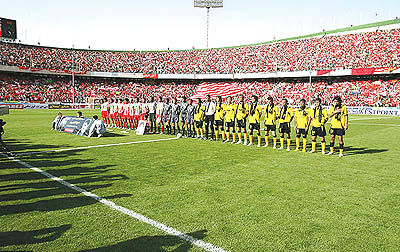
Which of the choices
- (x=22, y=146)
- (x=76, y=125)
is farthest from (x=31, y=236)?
(x=76, y=125)

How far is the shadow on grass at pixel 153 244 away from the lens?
143 inches

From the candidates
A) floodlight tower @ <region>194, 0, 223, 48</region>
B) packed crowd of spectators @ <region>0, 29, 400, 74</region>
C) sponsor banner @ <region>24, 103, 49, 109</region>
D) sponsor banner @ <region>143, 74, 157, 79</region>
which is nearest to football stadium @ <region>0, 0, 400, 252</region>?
sponsor banner @ <region>24, 103, 49, 109</region>

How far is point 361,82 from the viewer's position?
143 feet

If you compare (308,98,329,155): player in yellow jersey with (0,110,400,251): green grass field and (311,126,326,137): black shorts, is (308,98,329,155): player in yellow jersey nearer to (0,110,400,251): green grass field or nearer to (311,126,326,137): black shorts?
(311,126,326,137): black shorts

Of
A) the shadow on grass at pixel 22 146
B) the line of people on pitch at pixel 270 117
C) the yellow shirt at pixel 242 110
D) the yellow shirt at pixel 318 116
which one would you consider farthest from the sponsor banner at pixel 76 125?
the yellow shirt at pixel 318 116

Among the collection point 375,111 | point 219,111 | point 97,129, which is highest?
point 219,111

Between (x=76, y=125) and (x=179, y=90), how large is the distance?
46.4 meters

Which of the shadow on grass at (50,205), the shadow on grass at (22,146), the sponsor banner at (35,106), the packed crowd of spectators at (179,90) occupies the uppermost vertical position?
the packed crowd of spectators at (179,90)

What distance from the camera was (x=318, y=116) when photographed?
10.4 m

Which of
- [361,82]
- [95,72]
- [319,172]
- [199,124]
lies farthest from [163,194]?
[95,72]

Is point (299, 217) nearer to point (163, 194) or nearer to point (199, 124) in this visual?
point (163, 194)

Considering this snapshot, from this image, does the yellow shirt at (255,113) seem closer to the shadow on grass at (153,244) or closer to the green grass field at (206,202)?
the green grass field at (206,202)

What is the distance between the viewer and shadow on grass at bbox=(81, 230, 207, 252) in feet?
11.9

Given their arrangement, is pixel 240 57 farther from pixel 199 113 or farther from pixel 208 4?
pixel 199 113
